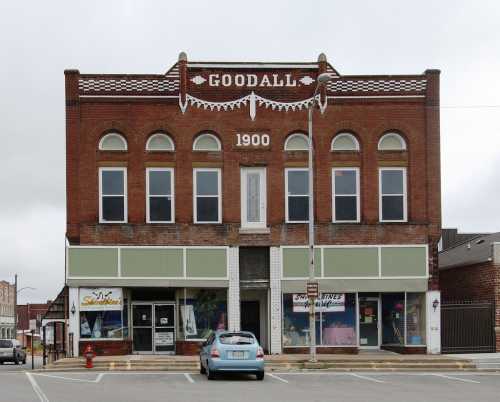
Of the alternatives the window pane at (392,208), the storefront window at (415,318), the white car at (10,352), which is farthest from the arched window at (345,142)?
the white car at (10,352)

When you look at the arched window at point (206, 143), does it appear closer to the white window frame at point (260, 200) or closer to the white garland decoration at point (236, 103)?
the white garland decoration at point (236, 103)

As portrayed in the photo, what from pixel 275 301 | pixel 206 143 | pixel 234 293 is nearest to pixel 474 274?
pixel 275 301

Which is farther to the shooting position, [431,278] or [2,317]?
[2,317]

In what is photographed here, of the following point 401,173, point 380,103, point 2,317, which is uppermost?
point 380,103

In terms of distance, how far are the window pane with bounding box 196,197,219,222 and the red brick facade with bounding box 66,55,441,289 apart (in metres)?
0.31

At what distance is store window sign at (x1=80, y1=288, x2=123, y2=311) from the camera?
3259cm

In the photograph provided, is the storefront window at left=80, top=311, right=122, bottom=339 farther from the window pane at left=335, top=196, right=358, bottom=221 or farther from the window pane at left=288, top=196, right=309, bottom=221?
the window pane at left=335, top=196, right=358, bottom=221

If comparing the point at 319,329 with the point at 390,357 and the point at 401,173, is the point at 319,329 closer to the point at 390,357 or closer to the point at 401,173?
the point at 390,357

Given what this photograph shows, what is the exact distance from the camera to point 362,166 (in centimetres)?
3353

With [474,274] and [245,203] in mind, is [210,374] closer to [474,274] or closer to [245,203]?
[245,203]

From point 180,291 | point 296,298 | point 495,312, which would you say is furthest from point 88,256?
point 495,312

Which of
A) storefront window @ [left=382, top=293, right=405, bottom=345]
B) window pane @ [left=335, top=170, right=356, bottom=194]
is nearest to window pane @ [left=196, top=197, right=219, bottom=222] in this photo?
window pane @ [left=335, top=170, right=356, bottom=194]

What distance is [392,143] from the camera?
111 ft

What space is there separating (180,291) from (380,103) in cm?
1011
